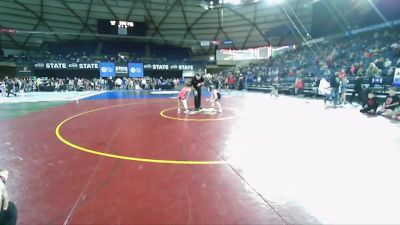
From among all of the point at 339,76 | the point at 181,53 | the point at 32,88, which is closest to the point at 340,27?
the point at 339,76

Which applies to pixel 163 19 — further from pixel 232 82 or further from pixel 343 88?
pixel 343 88

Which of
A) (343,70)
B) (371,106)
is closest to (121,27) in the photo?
(343,70)

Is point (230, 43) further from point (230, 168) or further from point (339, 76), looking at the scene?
point (230, 168)

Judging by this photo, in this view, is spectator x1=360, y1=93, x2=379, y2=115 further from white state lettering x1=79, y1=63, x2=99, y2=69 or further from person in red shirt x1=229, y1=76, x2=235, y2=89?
white state lettering x1=79, y1=63, x2=99, y2=69

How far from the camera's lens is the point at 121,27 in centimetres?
3638

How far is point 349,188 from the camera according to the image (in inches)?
135

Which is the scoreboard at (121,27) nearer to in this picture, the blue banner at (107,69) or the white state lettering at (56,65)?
the blue banner at (107,69)

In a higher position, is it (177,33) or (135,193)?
(177,33)

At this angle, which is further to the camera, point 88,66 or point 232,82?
point 88,66

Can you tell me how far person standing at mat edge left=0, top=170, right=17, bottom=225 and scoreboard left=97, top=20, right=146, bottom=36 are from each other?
36.9 m

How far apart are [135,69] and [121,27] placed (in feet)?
20.9

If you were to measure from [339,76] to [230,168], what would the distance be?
38.0 feet

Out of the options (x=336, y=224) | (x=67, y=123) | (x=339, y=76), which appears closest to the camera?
(x=336, y=224)

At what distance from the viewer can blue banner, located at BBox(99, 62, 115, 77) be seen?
3347 centimetres
